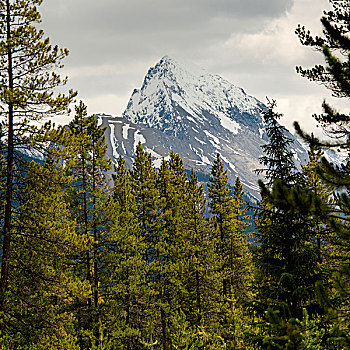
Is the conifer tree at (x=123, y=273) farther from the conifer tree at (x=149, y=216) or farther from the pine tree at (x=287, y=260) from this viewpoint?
the pine tree at (x=287, y=260)

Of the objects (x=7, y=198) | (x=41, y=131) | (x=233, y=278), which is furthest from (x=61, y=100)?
(x=233, y=278)

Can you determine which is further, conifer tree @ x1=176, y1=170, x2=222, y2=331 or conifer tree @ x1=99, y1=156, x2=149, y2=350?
conifer tree @ x1=176, y1=170, x2=222, y2=331

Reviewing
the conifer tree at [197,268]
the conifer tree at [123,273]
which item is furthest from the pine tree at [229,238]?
the conifer tree at [123,273]

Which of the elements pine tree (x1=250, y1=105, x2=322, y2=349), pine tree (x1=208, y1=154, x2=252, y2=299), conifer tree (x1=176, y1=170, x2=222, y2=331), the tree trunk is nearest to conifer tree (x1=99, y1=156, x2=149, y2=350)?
conifer tree (x1=176, y1=170, x2=222, y2=331)

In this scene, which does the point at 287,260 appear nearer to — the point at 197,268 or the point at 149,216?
the point at 197,268

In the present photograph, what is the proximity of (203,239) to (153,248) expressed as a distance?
128 inches

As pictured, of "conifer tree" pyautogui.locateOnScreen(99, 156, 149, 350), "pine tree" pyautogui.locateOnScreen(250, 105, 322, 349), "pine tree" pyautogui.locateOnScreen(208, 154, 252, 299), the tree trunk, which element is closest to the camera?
the tree trunk

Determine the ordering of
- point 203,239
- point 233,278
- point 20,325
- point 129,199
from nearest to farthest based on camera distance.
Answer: point 20,325 < point 129,199 < point 203,239 < point 233,278

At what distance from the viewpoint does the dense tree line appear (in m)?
8.37

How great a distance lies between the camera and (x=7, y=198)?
35.0 feet

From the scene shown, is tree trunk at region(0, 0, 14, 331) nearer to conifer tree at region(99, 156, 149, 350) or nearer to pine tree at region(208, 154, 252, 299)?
conifer tree at region(99, 156, 149, 350)

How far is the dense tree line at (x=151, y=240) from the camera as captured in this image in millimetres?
8367

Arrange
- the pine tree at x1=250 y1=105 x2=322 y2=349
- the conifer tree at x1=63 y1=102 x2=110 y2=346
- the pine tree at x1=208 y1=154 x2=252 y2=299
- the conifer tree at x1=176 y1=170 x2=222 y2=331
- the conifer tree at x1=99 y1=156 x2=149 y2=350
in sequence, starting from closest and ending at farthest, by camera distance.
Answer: the pine tree at x1=250 y1=105 x2=322 y2=349
the conifer tree at x1=63 y1=102 x2=110 y2=346
the conifer tree at x1=99 y1=156 x2=149 y2=350
the conifer tree at x1=176 y1=170 x2=222 y2=331
the pine tree at x1=208 y1=154 x2=252 y2=299

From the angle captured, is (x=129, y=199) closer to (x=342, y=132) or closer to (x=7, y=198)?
(x=7, y=198)
